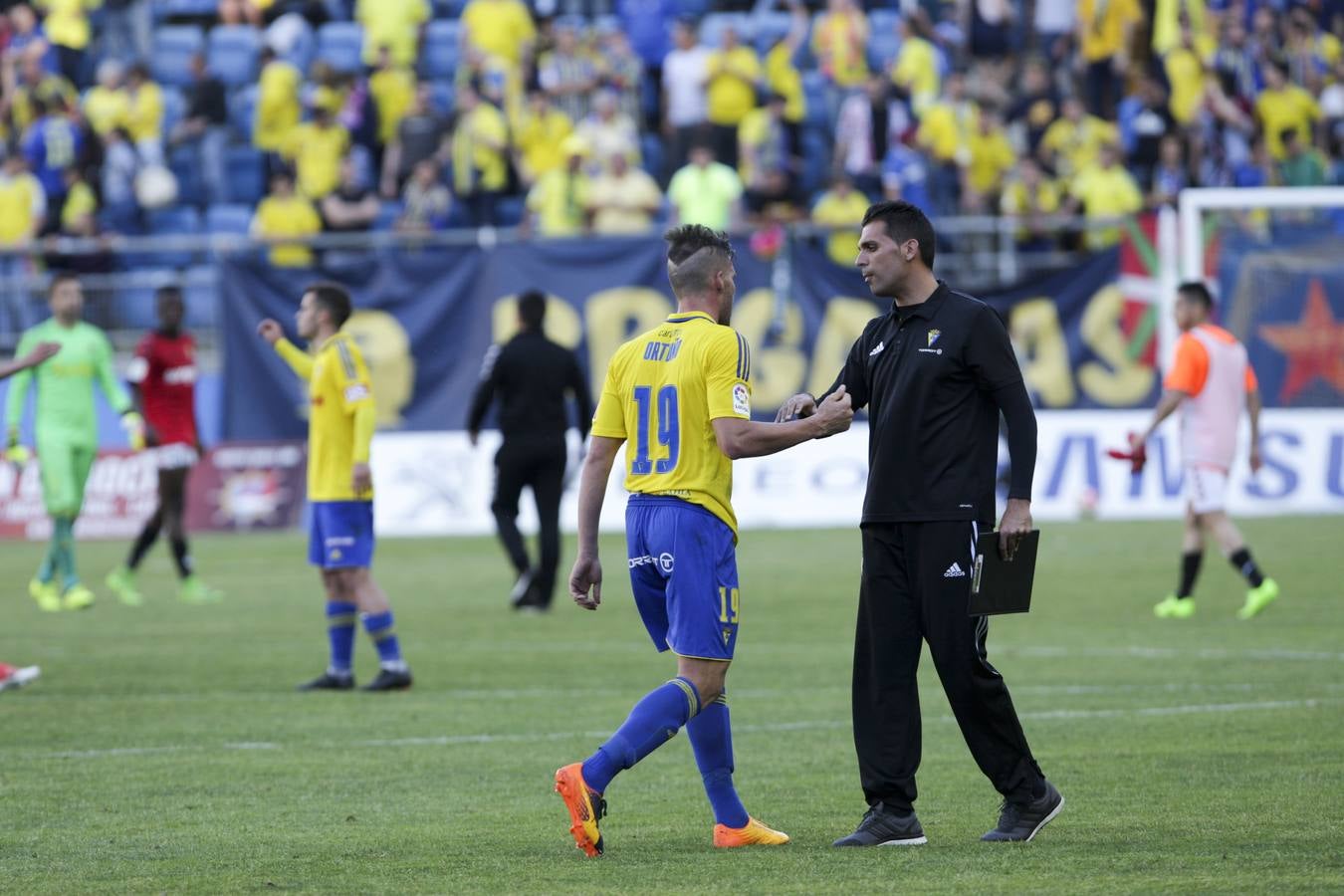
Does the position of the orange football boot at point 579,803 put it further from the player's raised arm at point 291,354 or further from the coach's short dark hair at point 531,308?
the coach's short dark hair at point 531,308

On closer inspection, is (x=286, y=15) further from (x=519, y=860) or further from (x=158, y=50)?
(x=519, y=860)

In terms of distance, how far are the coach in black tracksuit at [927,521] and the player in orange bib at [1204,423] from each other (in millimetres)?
8687

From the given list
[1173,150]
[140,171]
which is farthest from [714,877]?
[140,171]

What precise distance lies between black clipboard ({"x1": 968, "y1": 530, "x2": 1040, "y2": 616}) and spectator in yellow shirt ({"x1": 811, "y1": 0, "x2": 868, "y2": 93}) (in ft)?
72.2

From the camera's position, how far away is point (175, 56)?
31641 mm

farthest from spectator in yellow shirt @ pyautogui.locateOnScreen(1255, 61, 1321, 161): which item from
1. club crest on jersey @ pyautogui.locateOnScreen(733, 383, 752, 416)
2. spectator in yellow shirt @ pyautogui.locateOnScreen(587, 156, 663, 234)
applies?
club crest on jersey @ pyautogui.locateOnScreen(733, 383, 752, 416)

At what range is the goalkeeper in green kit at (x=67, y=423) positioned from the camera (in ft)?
58.3

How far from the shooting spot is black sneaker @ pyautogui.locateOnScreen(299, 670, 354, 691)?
12531 millimetres

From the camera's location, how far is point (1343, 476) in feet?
78.0

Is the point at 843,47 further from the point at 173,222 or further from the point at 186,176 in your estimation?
the point at 173,222

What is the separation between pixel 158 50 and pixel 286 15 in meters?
2.28

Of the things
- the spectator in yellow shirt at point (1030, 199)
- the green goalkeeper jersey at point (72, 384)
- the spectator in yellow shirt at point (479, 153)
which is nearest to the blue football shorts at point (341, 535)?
the green goalkeeper jersey at point (72, 384)

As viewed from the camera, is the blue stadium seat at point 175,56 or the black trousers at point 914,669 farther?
the blue stadium seat at point 175,56

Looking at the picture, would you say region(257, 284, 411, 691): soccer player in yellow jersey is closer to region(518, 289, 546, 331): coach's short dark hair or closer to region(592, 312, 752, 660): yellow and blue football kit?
region(518, 289, 546, 331): coach's short dark hair
